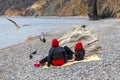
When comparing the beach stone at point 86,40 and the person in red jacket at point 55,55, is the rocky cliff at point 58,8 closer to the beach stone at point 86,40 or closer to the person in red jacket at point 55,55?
the beach stone at point 86,40

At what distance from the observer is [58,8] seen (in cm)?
15338

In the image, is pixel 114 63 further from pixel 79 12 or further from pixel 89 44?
pixel 79 12

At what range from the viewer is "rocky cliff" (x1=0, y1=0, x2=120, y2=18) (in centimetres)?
9894

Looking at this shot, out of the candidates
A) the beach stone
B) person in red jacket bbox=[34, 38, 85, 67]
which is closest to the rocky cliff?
the beach stone

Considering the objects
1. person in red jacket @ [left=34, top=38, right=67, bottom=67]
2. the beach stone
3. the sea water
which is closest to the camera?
person in red jacket @ [left=34, top=38, right=67, bottom=67]

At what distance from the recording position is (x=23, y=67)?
65.0ft

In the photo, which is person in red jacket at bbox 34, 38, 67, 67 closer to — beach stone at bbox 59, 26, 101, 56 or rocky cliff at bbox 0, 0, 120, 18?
beach stone at bbox 59, 26, 101, 56

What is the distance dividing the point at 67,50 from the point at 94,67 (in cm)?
299

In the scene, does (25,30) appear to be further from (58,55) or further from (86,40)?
(58,55)

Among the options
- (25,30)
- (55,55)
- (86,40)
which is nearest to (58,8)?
(25,30)

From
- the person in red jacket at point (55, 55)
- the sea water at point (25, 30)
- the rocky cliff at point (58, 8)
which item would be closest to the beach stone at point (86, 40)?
the person in red jacket at point (55, 55)

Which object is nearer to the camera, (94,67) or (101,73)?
(101,73)

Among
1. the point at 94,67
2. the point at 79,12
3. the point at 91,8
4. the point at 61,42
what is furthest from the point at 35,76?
the point at 79,12

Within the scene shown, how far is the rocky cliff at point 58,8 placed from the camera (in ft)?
325
